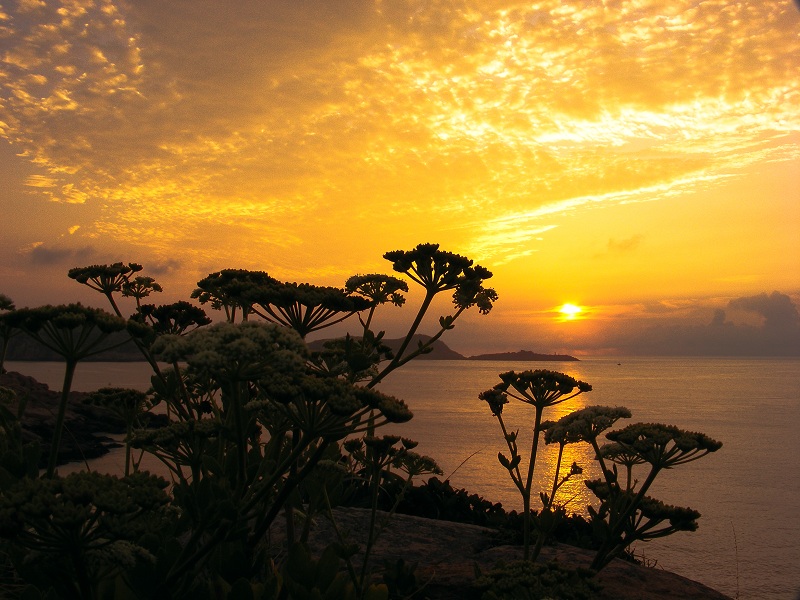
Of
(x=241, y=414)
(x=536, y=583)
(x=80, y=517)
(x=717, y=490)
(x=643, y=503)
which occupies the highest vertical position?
(x=241, y=414)

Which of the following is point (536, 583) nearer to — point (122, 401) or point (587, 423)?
point (587, 423)

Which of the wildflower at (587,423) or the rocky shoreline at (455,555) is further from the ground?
the wildflower at (587,423)

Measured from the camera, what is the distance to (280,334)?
3.64 meters

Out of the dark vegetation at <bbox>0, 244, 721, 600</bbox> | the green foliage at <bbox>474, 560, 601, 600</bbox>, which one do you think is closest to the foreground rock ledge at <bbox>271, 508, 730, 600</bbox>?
the dark vegetation at <bbox>0, 244, 721, 600</bbox>

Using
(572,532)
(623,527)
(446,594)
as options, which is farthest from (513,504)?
(623,527)

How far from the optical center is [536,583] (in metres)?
4.08

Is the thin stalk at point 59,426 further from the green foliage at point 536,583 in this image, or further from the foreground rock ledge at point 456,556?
the foreground rock ledge at point 456,556

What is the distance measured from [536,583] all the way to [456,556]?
16.5 ft

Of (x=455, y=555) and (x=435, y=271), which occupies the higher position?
(x=435, y=271)

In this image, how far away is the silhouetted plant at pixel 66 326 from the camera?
3770mm

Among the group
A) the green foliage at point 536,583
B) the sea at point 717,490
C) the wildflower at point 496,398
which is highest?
the wildflower at point 496,398

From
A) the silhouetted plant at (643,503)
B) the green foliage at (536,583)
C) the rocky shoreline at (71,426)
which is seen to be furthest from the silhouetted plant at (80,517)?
the rocky shoreline at (71,426)

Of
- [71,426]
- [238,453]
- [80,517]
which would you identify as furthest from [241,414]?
[71,426]

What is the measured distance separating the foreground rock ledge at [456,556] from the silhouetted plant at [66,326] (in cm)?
348
